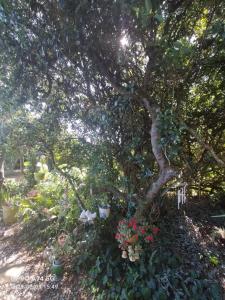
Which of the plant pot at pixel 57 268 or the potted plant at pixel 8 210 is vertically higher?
the potted plant at pixel 8 210

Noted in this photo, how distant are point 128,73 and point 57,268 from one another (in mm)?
2620

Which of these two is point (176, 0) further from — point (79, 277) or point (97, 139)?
point (79, 277)

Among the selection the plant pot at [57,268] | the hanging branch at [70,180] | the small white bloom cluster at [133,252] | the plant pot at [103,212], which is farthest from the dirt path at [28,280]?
the hanging branch at [70,180]

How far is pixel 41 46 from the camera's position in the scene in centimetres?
245

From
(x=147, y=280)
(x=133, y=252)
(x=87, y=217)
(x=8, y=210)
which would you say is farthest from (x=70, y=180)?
(x=8, y=210)

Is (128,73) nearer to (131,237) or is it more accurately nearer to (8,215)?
(131,237)

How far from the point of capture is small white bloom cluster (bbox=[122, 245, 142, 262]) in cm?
245

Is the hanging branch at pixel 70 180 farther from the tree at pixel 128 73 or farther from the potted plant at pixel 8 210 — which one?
the potted plant at pixel 8 210

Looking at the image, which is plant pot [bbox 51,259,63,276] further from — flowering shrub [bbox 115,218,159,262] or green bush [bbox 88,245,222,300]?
flowering shrub [bbox 115,218,159,262]

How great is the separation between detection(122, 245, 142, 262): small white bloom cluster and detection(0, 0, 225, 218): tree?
17.7 inches

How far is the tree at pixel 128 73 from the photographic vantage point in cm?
218

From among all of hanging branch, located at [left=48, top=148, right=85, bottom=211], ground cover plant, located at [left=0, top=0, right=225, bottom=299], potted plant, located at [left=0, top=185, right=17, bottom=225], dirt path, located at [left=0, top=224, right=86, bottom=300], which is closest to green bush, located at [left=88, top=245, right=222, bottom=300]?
ground cover plant, located at [left=0, top=0, right=225, bottom=299]

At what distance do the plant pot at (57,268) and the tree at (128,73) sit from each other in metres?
1.23

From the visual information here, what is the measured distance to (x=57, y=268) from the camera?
2830mm
